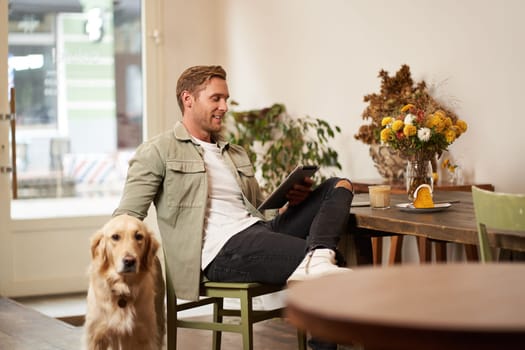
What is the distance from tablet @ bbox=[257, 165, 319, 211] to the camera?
9.66 feet

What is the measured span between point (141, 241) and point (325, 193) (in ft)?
2.07

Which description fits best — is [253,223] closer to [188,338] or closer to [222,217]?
[222,217]

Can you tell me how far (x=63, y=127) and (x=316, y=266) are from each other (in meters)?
3.50

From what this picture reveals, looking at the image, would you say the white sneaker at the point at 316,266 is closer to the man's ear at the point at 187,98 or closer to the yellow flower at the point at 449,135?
the yellow flower at the point at 449,135

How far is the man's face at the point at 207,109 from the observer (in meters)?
3.21

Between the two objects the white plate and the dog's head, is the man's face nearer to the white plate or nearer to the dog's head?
the dog's head

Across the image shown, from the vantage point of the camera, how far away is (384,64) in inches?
185

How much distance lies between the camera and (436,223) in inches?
101

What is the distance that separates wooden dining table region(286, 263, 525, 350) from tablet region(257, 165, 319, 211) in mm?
1445

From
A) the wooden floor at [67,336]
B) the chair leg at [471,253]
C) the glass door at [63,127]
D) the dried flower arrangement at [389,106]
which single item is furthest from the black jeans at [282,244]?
the glass door at [63,127]

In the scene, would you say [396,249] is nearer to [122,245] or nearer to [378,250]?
[378,250]

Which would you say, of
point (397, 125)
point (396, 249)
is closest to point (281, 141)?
point (396, 249)

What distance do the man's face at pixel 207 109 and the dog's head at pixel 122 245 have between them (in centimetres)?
51

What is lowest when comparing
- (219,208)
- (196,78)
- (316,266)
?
(316,266)
